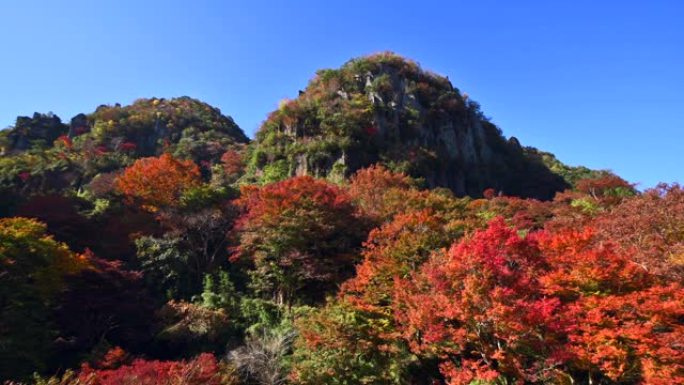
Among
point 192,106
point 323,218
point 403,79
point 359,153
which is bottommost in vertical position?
point 323,218

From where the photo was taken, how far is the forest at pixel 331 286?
12.8 metres

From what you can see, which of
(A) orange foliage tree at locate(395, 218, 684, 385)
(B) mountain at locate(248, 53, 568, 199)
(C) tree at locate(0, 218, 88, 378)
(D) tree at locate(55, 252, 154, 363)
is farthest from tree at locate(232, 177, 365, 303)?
(B) mountain at locate(248, 53, 568, 199)

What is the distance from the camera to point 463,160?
143ft

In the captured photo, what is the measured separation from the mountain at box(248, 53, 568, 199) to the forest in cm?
279

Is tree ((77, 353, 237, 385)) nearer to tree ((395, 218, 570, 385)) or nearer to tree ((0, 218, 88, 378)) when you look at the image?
tree ((0, 218, 88, 378))

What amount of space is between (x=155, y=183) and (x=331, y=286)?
661 inches

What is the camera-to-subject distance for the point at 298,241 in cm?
2019

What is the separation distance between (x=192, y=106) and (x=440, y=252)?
61.8 m

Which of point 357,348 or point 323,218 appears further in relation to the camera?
point 323,218

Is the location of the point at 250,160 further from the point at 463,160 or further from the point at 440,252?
the point at 440,252

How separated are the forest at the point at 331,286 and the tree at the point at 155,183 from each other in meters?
0.14

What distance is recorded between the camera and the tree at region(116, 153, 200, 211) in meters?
29.5

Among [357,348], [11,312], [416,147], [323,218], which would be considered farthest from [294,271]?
[416,147]

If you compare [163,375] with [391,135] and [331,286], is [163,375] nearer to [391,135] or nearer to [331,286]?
[331,286]
